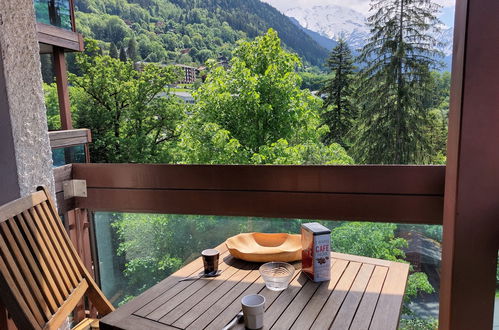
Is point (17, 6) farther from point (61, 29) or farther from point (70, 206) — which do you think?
point (61, 29)

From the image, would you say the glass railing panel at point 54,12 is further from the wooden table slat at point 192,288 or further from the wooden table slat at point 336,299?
the wooden table slat at point 336,299

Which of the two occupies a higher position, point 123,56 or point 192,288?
point 123,56

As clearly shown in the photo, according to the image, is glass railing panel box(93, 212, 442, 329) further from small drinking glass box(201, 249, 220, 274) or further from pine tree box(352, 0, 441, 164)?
pine tree box(352, 0, 441, 164)

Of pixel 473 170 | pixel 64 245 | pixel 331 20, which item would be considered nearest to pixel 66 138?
pixel 64 245

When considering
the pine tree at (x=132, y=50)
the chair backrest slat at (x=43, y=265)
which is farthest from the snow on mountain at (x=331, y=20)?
the chair backrest slat at (x=43, y=265)

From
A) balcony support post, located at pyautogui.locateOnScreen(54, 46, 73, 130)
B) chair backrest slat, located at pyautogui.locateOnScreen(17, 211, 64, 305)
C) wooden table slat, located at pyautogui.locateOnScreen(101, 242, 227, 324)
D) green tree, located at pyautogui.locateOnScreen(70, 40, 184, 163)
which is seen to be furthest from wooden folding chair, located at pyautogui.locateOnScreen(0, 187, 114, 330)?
green tree, located at pyautogui.locateOnScreen(70, 40, 184, 163)

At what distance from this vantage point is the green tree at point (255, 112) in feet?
50.2

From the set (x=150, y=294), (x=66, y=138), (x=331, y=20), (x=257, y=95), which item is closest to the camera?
(x=150, y=294)

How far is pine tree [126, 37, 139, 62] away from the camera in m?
21.6

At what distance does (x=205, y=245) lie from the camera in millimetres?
1475

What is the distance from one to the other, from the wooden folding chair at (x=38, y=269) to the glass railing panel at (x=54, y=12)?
2287 mm

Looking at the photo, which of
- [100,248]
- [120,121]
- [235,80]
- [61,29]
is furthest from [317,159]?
[100,248]

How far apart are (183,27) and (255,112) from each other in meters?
11.6

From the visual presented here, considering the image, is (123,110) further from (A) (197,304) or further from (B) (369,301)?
(B) (369,301)
